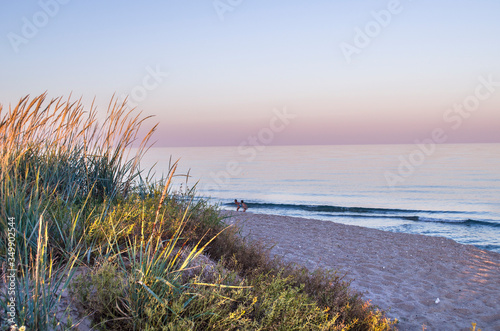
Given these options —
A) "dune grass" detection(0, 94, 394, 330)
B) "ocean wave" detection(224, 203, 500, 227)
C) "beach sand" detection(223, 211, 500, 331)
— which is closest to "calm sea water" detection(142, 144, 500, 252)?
"ocean wave" detection(224, 203, 500, 227)

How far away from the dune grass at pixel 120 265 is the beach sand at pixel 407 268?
1214 mm

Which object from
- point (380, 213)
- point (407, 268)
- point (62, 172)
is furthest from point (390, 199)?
point (62, 172)

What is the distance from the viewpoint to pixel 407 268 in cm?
840

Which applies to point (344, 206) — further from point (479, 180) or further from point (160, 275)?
point (160, 275)

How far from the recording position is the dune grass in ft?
9.28

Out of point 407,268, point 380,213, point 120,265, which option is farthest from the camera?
point 380,213

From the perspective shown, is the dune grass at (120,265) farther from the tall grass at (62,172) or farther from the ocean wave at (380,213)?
the ocean wave at (380,213)

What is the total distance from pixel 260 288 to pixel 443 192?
28.8 metres

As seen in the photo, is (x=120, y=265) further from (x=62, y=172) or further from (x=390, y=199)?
(x=390, y=199)

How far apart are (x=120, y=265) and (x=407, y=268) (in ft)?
23.2

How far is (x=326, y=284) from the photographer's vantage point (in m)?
4.98

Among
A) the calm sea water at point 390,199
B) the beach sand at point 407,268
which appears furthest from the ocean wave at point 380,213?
the beach sand at point 407,268

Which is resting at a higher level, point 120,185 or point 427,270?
point 427,270

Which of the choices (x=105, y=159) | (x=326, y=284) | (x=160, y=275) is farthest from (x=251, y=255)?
(x=105, y=159)
